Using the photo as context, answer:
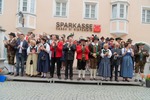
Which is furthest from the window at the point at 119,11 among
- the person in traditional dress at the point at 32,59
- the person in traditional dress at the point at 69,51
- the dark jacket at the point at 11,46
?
the dark jacket at the point at 11,46

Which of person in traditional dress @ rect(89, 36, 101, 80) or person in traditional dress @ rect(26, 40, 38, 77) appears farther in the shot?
person in traditional dress @ rect(26, 40, 38, 77)

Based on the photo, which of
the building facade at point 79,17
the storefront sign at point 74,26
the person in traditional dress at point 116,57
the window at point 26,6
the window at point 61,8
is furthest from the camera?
the window at point 61,8

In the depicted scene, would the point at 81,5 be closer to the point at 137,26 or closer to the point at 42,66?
the point at 137,26

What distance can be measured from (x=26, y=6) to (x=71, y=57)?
11093 mm

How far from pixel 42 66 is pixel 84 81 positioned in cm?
204

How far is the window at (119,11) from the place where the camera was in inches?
972

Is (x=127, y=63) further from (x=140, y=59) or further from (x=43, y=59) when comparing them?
(x=43, y=59)

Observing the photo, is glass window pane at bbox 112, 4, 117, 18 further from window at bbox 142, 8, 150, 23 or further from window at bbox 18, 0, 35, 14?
window at bbox 18, 0, 35, 14

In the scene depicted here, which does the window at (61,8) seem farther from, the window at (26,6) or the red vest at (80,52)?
the red vest at (80,52)

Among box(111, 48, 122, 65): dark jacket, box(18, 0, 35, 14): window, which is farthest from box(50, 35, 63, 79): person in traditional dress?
box(18, 0, 35, 14): window

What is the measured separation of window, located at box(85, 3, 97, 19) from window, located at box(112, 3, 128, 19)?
157cm

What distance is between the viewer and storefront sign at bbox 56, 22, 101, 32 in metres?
24.0

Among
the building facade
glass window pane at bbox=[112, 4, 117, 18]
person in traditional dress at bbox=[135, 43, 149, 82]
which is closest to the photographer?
person in traditional dress at bbox=[135, 43, 149, 82]

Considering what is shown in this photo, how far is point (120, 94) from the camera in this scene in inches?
428
